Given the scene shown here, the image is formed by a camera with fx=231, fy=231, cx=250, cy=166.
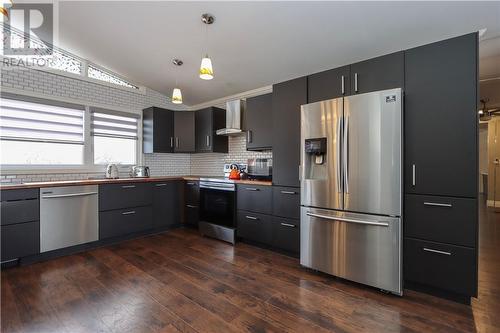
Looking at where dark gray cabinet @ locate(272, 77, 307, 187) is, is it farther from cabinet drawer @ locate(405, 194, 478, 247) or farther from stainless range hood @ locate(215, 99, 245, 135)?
cabinet drawer @ locate(405, 194, 478, 247)

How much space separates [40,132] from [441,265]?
16.6 ft

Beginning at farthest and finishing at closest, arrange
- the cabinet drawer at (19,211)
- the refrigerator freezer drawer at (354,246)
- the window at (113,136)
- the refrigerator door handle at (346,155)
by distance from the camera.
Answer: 1. the window at (113,136)
2. the cabinet drawer at (19,211)
3. the refrigerator door handle at (346,155)
4. the refrigerator freezer drawer at (354,246)

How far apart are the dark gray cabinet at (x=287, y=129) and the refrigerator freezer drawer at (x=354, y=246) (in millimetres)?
531

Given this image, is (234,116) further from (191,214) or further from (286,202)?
(191,214)

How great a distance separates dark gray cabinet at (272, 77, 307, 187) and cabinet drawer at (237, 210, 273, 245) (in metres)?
0.56

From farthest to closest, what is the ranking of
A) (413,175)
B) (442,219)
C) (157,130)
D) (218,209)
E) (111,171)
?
(157,130) < (111,171) < (218,209) < (413,175) < (442,219)

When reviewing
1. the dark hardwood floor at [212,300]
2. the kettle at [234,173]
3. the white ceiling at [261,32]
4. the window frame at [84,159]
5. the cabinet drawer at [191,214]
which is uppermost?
the white ceiling at [261,32]

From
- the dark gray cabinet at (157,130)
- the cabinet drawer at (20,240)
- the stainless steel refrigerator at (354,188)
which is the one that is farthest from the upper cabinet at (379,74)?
the cabinet drawer at (20,240)

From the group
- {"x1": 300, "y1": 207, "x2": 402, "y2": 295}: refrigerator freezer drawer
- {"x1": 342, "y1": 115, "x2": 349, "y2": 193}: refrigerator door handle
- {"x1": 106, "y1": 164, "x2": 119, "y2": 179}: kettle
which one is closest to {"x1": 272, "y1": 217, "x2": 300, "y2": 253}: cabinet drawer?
{"x1": 300, "y1": 207, "x2": 402, "y2": 295}: refrigerator freezer drawer

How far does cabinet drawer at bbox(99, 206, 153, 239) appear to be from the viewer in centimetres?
332

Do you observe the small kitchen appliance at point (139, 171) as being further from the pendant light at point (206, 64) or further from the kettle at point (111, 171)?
the pendant light at point (206, 64)

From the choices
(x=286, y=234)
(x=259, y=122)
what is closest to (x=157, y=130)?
(x=259, y=122)

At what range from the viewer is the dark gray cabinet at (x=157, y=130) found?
4.31 metres

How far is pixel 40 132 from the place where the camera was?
336cm
